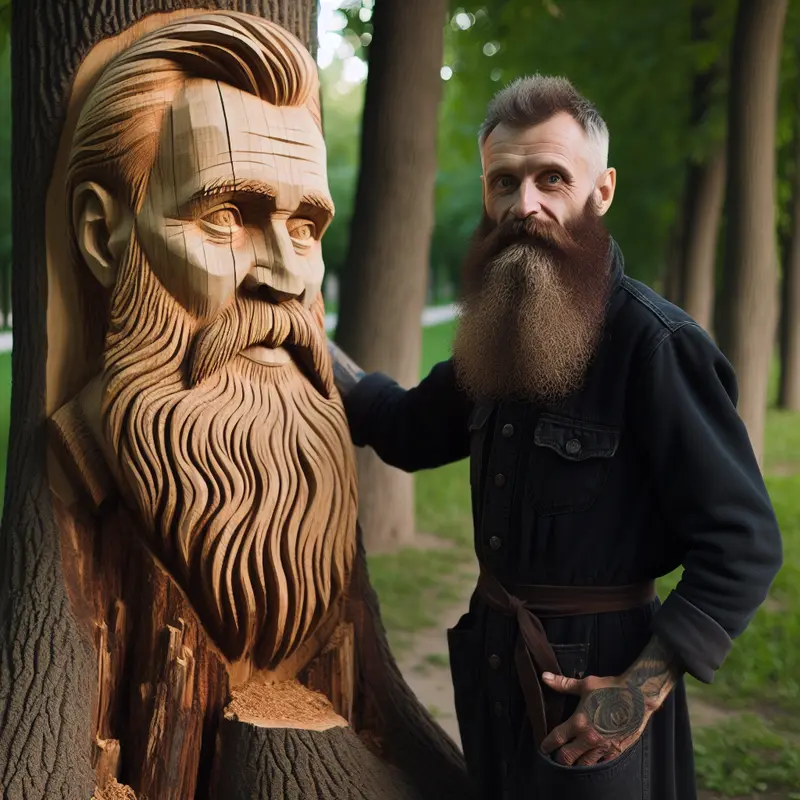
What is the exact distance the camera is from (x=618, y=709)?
84.0 inches

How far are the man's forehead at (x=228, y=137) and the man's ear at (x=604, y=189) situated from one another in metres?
0.72

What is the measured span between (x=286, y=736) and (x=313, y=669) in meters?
0.26

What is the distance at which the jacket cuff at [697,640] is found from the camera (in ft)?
6.85

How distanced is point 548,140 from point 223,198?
2.57 ft

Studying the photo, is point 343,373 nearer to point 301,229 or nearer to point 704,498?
point 301,229

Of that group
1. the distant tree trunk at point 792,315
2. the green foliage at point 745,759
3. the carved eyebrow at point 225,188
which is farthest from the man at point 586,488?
the distant tree trunk at point 792,315

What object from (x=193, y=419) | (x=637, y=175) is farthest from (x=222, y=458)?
(x=637, y=175)

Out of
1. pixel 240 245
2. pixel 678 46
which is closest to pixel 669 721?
pixel 240 245

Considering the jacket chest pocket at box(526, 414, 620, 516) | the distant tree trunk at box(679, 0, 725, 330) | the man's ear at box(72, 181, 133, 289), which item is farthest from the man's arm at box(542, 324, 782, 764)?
the distant tree trunk at box(679, 0, 725, 330)

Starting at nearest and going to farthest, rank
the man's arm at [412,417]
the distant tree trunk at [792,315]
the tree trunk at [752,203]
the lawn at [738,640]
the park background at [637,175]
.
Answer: the man's arm at [412,417] < the lawn at [738,640] < the park background at [637,175] < the tree trunk at [752,203] < the distant tree trunk at [792,315]

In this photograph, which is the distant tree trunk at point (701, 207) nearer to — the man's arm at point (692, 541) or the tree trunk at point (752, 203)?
the tree trunk at point (752, 203)

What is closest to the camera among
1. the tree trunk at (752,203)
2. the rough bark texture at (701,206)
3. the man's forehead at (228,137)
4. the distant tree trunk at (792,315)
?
the man's forehead at (228,137)

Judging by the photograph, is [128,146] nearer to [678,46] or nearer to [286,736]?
[286,736]

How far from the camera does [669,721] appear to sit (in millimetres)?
2350
